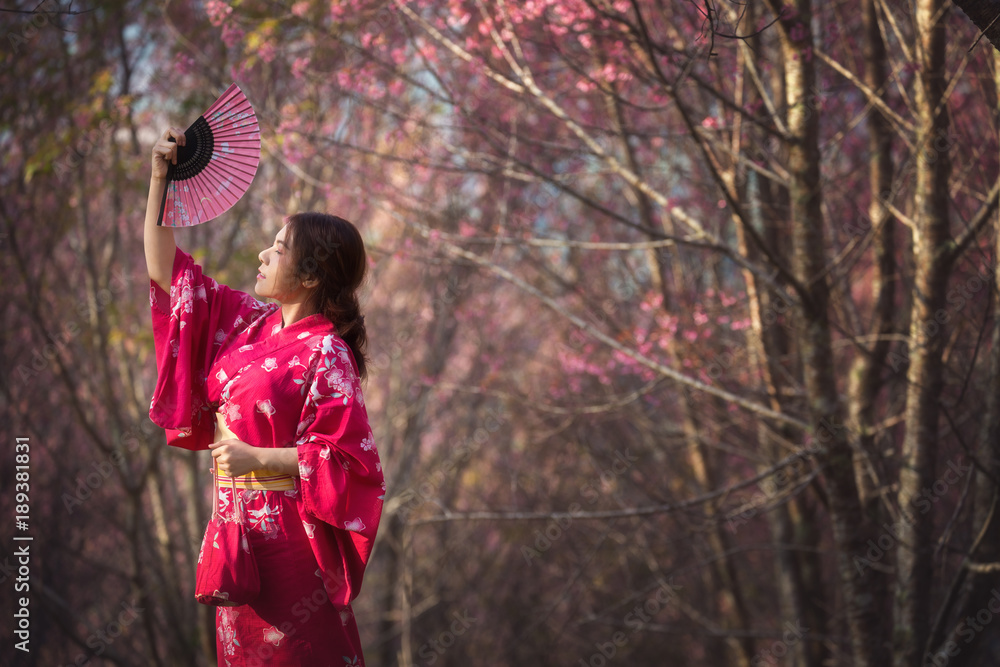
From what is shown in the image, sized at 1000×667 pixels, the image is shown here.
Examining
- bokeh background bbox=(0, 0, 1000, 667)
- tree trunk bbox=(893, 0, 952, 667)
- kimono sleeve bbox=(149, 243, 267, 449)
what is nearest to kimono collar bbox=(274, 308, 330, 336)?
kimono sleeve bbox=(149, 243, 267, 449)

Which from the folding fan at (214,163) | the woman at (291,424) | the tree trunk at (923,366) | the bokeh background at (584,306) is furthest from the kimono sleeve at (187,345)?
the tree trunk at (923,366)

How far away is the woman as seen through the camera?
5.60ft

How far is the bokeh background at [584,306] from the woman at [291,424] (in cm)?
74

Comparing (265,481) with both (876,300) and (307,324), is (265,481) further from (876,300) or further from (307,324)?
(876,300)

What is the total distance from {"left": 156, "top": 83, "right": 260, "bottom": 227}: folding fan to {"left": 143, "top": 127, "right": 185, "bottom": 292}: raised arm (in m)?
0.02

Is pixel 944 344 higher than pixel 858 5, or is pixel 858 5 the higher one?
pixel 858 5

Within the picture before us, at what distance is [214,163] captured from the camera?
189 cm

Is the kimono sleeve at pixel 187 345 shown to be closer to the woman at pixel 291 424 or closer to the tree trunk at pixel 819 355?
the woman at pixel 291 424

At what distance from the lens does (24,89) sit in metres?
4.31

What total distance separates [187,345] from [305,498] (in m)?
0.56

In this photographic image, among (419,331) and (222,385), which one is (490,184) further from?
(222,385)

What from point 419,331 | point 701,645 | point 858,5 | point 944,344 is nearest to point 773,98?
point 858,5

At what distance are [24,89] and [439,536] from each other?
4909 millimetres

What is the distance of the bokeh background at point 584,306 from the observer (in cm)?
271
